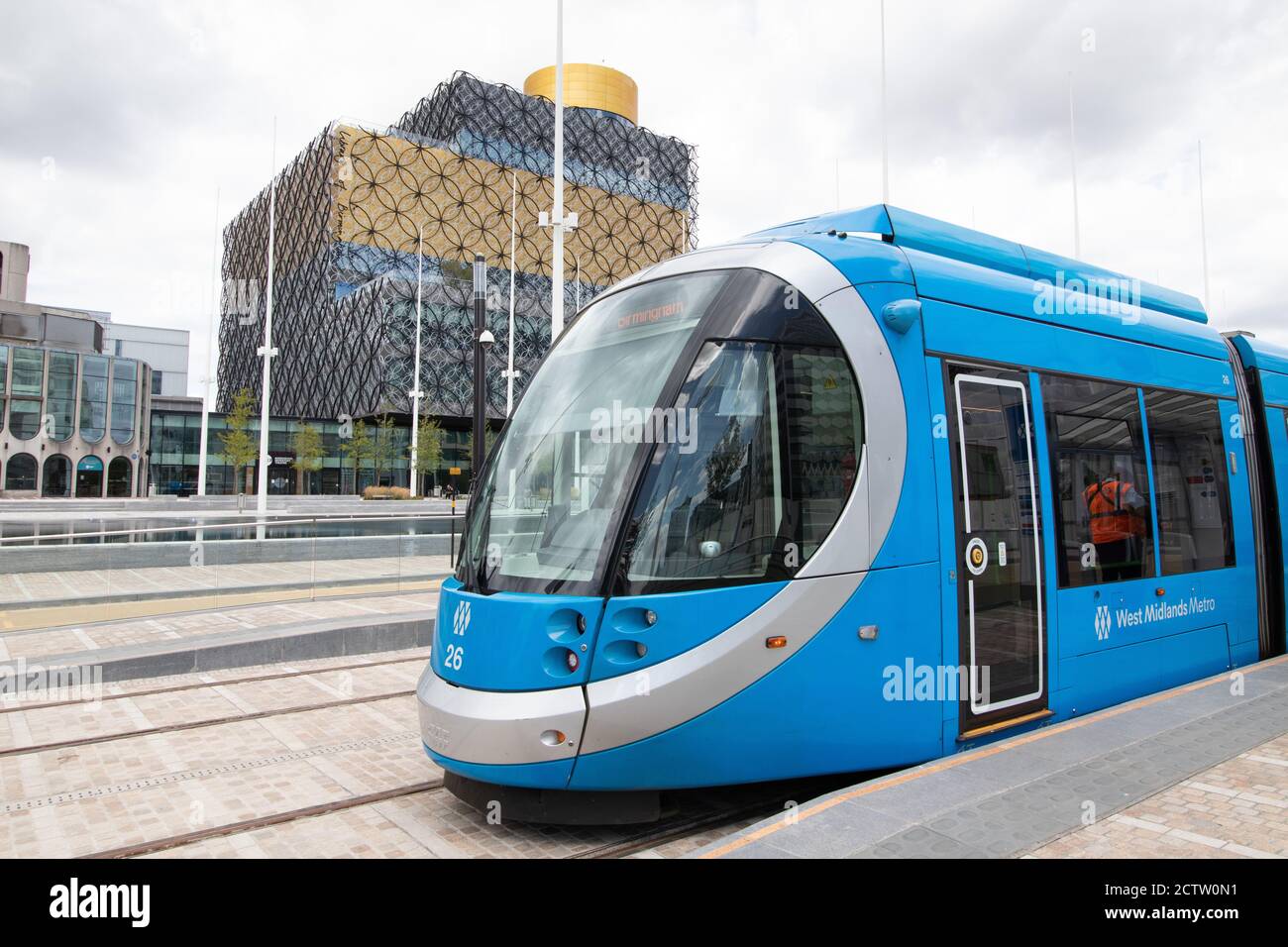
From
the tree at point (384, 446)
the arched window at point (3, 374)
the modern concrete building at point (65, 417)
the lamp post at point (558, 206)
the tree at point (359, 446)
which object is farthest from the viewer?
the tree at point (384, 446)

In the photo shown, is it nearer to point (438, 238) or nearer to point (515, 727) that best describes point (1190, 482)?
point (515, 727)

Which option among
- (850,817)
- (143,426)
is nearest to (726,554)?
(850,817)

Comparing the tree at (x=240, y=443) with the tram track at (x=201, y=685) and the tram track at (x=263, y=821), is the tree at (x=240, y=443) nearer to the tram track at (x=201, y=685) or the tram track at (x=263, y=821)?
the tram track at (x=201, y=685)

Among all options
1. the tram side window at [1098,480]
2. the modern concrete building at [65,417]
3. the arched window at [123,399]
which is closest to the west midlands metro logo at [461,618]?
the tram side window at [1098,480]

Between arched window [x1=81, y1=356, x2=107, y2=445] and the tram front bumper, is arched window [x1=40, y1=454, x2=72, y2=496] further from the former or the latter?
the tram front bumper

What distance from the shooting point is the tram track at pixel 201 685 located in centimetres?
741

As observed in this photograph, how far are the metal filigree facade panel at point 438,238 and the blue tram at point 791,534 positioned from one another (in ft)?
190

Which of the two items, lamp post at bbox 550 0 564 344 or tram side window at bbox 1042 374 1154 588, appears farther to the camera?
lamp post at bbox 550 0 564 344

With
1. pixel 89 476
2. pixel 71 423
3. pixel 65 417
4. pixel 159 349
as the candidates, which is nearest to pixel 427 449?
pixel 89 476

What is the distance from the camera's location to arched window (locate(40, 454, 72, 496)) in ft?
189

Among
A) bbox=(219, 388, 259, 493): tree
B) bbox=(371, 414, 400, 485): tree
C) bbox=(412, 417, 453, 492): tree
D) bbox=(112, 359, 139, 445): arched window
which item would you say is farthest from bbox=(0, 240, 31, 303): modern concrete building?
bbox=(412, 417, 453, 492): tree

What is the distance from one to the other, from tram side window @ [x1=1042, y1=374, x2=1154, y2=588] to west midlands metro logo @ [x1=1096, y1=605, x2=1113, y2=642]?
22cm

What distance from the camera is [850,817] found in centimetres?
377

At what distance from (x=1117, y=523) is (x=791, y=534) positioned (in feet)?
11.2
